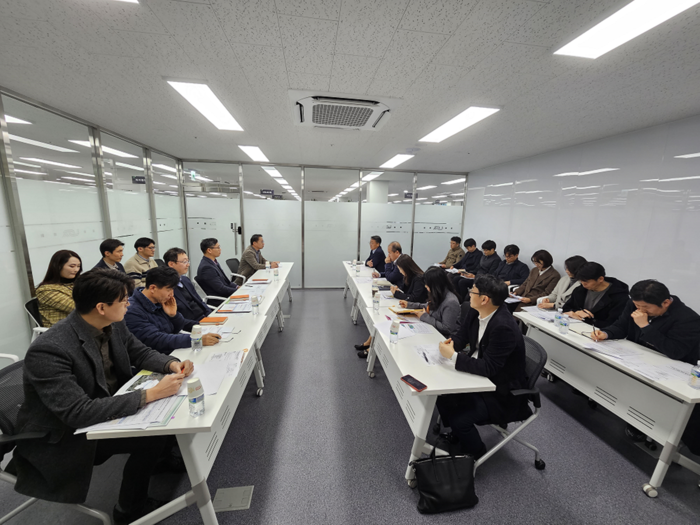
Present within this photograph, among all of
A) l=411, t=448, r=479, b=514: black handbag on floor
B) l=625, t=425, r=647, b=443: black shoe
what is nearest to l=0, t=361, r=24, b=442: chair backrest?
l=411, t=448, r=479, b=514: black handbag on floor

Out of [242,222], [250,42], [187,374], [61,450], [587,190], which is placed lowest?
[61,450]

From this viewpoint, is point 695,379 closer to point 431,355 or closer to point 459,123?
point 431,355

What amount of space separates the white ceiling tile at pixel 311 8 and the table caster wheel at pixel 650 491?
345cm

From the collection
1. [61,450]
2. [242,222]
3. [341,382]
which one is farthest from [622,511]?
[242,222]

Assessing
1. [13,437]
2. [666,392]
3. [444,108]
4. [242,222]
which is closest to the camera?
[13,437]

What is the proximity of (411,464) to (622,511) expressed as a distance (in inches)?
51.3

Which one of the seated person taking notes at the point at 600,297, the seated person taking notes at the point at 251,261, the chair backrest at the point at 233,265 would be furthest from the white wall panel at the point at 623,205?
the chair backrest at the point at 233,265

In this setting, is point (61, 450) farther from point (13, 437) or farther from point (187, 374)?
point (187, 374)

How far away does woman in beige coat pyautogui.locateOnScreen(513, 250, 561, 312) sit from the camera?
3861mm

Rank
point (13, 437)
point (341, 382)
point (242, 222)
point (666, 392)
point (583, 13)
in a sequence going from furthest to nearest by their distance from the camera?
1. point (242, 222)
2. point (341, 382)
3. point (666, 392)
4. point (583, 13)
5. point (13, 437)

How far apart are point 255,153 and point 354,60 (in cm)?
350

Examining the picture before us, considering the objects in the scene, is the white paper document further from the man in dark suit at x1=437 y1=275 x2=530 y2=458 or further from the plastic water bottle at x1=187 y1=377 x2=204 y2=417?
the plastic water bottle at x1=187 y1=377 x2=204 y2=417

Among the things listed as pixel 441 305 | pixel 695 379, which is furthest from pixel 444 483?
pixel 695 379

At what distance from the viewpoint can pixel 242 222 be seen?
5926mm
